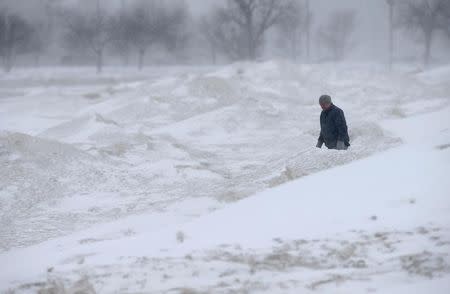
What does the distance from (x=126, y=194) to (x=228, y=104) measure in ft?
28.8

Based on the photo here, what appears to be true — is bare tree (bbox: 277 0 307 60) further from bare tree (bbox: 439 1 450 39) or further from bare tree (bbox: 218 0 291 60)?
bare tree (bbox: 439 1 450 39)

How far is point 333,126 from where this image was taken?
803 cm

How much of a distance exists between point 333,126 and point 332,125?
2cm

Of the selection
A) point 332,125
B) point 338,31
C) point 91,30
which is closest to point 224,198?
point 332,125

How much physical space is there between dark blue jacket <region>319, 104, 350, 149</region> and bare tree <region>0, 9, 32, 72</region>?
3750cm

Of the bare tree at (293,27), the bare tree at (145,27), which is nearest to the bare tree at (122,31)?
the bare tree at (145,27)

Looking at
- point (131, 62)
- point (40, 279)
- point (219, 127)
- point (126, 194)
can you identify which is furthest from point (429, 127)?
point (131, 62)

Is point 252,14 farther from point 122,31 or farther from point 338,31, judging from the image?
point 338,31

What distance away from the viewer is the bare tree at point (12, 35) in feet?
135

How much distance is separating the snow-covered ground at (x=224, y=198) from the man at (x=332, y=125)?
309mm

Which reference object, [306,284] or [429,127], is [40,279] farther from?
[429,127]

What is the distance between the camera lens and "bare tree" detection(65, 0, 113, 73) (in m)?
41.3

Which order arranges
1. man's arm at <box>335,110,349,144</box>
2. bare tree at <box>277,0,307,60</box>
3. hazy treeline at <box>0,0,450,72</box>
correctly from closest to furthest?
man's arm at <box>335,110,349,144</box>, hazy treeline at <box>0,0,450,72</box>, bare tree at <box>277,0,307,60</box>

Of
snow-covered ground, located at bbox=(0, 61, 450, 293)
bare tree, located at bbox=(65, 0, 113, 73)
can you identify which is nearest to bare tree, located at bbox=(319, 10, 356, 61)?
bare tree, located at bbox=(65, 0, 113, 73)
